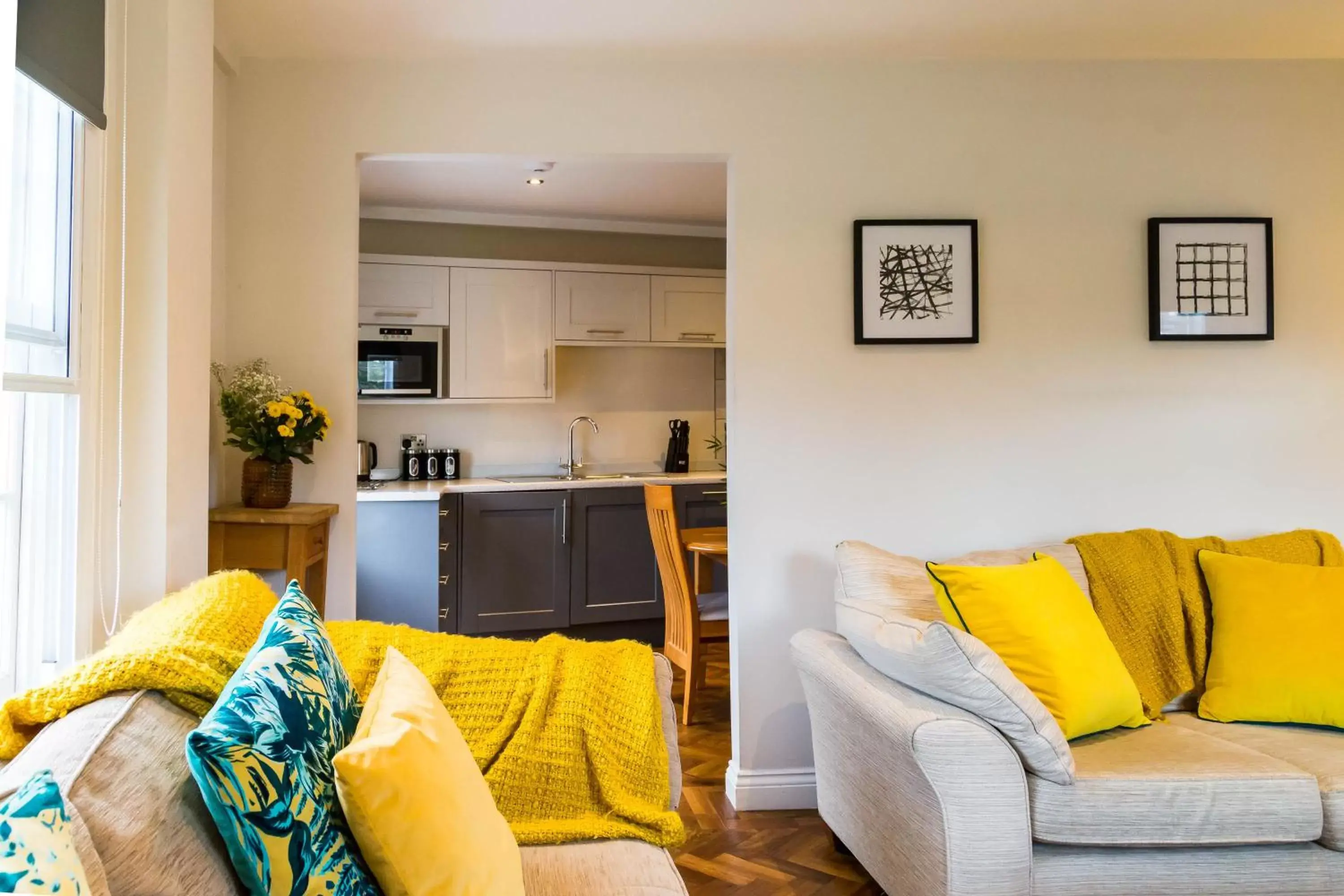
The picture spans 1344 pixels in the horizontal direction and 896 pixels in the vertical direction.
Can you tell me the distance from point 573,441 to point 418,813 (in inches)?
189

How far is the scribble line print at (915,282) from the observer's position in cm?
328

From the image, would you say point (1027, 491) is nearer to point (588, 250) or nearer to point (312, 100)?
point (312, 100)

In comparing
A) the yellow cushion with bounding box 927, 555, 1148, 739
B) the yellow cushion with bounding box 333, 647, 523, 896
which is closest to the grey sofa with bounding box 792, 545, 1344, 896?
the yellow cushion with bounding box 927, 555, 1148, 739

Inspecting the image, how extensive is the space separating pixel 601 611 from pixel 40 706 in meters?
4.28

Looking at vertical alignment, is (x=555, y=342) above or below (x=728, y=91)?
below

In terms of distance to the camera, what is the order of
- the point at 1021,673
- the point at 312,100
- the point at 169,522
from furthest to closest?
the point at 312,100 → the point at 1021,673 → the point at 169,522

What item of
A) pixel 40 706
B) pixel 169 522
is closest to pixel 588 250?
pixel 169 522

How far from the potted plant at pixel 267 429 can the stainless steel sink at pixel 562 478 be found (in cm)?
241

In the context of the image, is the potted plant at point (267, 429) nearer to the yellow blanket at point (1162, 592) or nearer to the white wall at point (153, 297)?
the white wall at point (153, 297)

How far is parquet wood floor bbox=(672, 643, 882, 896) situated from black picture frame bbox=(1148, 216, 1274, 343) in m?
2.01

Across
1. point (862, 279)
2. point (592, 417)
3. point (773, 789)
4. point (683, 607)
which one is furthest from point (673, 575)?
point (592, 417)

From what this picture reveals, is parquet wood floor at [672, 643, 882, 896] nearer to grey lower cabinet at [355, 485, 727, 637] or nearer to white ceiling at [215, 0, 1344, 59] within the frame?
grey lower cabinet at [355, 485, 727, 637]

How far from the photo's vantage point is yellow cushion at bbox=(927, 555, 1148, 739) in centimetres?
242

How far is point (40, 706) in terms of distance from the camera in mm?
1172
